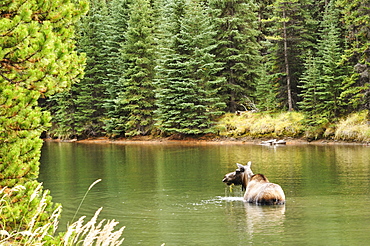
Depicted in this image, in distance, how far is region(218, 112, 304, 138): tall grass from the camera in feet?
128

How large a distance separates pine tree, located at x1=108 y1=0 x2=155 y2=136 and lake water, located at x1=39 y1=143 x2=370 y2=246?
19.3m

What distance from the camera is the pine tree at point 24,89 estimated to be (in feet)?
19.9

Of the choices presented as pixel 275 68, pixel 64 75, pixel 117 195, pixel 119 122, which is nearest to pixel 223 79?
pixel 275 68

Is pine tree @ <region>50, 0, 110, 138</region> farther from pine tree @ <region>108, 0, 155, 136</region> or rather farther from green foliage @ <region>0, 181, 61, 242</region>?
green foliage @ <region>0, 181, 61, 242</region>

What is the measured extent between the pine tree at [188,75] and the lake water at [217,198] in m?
14.5

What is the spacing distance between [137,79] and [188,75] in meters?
7.67

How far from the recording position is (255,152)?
30922 mm

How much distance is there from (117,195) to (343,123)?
22.8m

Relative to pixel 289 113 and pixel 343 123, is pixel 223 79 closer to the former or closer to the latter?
pixel 289 113

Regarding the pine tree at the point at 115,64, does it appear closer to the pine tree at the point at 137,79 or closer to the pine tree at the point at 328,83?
the pine tree at the point at 137,79

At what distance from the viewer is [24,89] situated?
6.44 m

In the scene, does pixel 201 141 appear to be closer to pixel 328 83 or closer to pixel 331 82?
pixel 328 83

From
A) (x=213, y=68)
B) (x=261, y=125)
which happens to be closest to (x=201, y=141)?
(x=261, y=125)

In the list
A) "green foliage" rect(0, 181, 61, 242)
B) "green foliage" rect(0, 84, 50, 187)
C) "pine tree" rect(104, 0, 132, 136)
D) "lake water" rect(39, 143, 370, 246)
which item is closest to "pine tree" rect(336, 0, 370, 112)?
"lake water" rect(39, 143, 370, 246)
